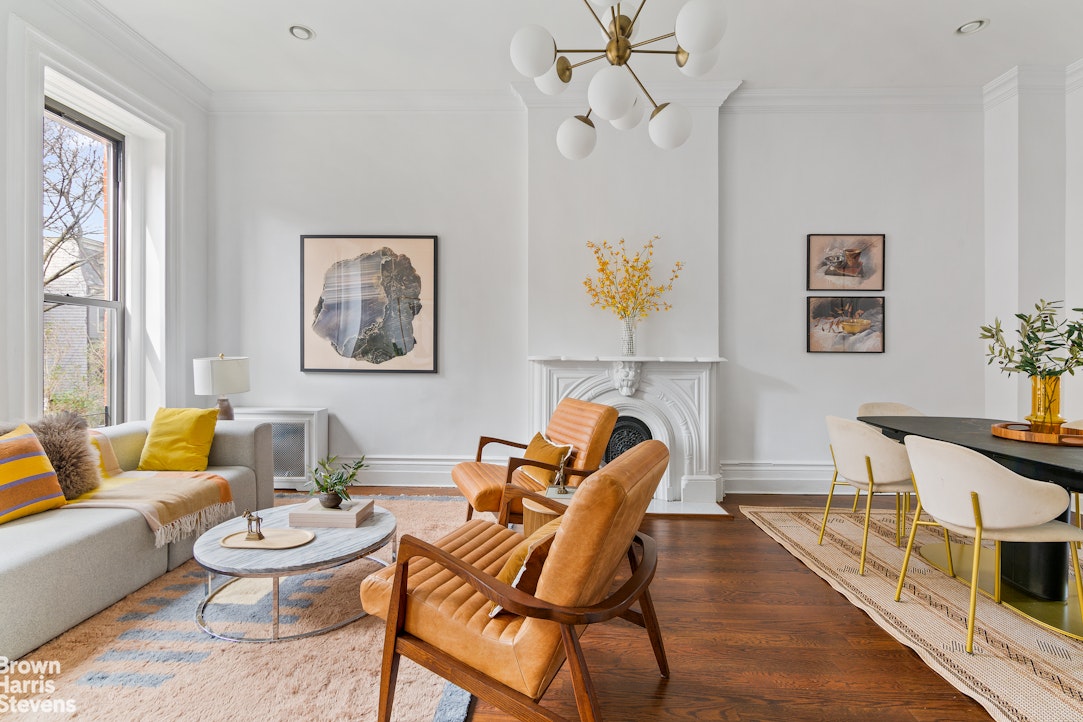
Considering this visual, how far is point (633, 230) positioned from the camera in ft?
14.8

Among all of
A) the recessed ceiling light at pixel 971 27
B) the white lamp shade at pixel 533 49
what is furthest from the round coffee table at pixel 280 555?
the recessed ceiling light at pixel 971 27

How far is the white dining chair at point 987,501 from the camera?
2107 mm

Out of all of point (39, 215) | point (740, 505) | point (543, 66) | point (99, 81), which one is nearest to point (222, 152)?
point (99, 81)

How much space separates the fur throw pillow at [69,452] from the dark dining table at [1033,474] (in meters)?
4.30

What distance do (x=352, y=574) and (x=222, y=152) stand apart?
12.8 feet

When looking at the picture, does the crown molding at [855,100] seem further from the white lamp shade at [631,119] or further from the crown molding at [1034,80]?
the white lamp shade at [631,119]

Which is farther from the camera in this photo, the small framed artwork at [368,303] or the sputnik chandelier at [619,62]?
the small framed artwork at [368,303]

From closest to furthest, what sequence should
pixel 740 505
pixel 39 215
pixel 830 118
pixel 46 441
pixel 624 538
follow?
pixel 624 538
pixel 46 441
pixel 39 215
pixel 740 505
pixel 830 118

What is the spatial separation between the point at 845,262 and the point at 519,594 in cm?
431

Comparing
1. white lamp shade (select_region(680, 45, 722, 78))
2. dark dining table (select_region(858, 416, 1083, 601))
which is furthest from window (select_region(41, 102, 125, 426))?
dark dining table (select_region(858, 416, 1083, 601))

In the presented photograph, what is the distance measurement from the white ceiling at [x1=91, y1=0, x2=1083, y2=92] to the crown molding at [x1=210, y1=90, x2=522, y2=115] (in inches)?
2.6

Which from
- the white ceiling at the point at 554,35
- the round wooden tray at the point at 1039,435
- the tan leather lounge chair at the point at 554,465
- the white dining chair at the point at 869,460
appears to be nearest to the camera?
the round wooden tray at the point at 1039,435

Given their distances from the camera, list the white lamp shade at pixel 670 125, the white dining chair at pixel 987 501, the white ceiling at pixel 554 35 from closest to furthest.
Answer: the white dining chair at pixel 987 501 < the white lamp shade at pixel 670 125 < the white ceiling at pixel 554 35

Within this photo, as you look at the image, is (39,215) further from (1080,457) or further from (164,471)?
(1080,457)
